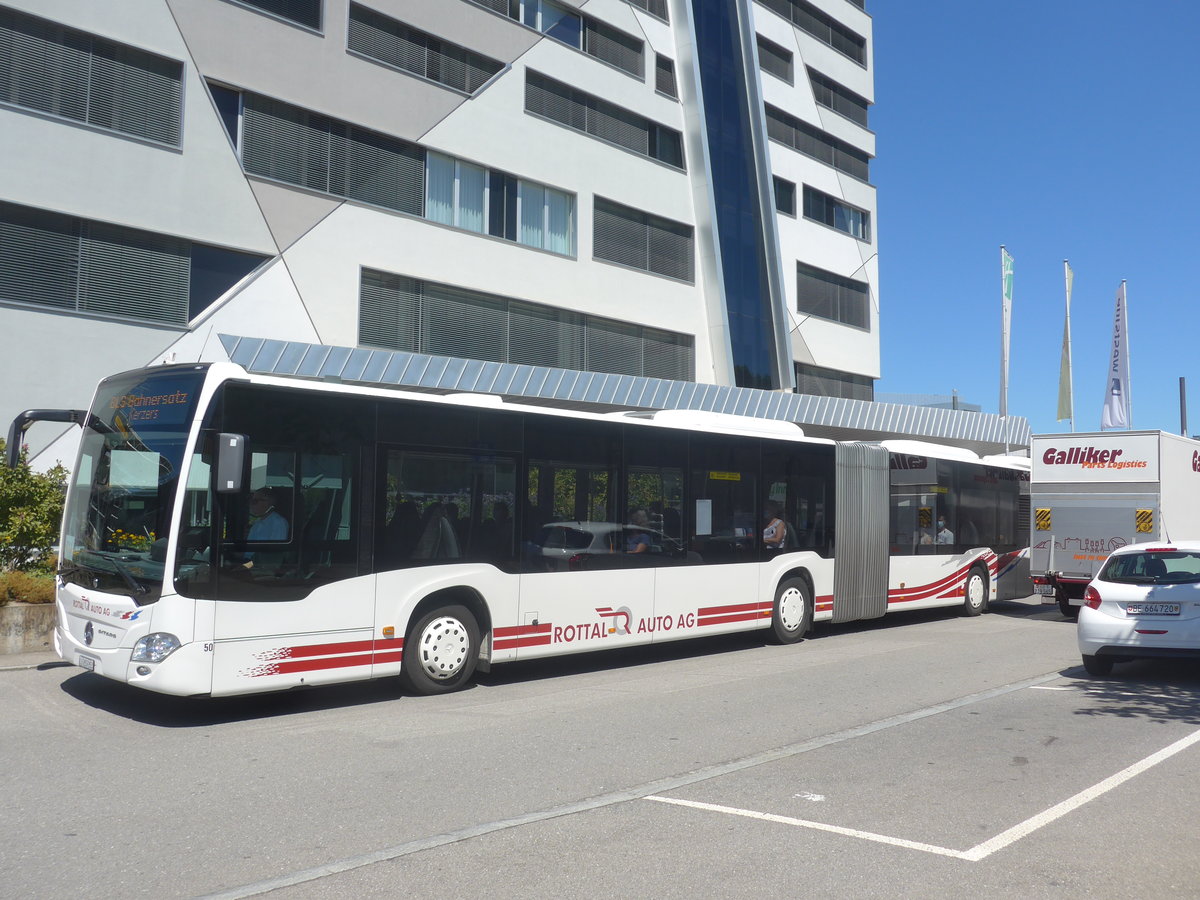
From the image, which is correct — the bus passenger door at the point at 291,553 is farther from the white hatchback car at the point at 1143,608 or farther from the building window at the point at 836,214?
the building window at the point at 836,214

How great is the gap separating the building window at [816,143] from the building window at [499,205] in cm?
1112

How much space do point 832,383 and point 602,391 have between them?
47.2ft

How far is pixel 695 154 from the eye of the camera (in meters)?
31.9

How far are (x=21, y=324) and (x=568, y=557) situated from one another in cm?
1179

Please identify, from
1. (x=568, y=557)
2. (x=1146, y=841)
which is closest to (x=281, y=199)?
(x=568, y=557)

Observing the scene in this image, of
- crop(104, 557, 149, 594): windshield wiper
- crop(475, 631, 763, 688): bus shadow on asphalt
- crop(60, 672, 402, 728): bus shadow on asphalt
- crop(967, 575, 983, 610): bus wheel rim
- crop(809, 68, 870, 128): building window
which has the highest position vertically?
crop(809, 68, 870, 128): building window

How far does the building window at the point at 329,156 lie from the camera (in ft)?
69.4

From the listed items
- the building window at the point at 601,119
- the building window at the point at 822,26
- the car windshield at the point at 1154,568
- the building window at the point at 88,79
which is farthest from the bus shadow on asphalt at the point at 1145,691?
the building window at the point at 822,26

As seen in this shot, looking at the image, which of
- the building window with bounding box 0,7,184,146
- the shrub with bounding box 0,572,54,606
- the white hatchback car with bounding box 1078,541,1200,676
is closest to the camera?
the white hatchback car with bounding box 1078,541,1200,676

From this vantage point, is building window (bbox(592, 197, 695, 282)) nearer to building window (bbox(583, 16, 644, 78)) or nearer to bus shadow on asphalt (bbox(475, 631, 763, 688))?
building window (bbox(583, 16, 644, 78))

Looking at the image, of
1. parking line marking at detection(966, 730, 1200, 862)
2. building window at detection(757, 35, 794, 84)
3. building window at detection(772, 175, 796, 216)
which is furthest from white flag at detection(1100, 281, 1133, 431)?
parking line marking at detection(966, 730, 1200, 862)

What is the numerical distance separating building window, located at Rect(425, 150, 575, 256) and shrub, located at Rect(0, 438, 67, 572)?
499 inches

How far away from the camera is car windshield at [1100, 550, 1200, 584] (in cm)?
1133

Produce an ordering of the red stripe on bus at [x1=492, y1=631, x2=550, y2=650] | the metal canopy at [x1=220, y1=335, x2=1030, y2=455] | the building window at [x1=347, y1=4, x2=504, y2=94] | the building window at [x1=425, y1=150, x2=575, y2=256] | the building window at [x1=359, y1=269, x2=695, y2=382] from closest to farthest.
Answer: the red stripe on bus at [x1=492, y1=631, x2=550, y2=650] < the metal canopy at [x1=220, y1=335, x2=1030, y2=455] < the building window at [x1=347, y1=4, x2=504, y2=94] < the building window at [x1=359, y1=269, x2=695, y2=382] < the building window at [x1=425, y1=150, x2=575, y2=256]
